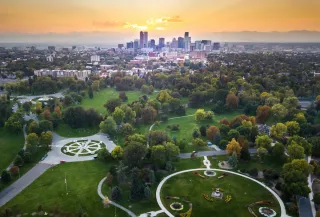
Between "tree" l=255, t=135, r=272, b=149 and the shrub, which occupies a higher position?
"tree" l=255, t=135, r=272, b=149

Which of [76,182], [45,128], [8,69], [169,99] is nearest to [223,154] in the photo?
[76,182]

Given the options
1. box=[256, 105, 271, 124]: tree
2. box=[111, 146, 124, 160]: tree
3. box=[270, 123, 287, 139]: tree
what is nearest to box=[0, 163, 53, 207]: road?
box=[111, 146, 124, 160]: tree

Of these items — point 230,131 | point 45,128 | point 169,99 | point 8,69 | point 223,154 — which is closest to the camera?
point 223,154

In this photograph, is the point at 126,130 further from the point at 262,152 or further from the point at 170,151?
the point at 262,152

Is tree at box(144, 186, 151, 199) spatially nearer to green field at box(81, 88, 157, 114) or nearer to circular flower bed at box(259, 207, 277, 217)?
circular flower bed at box(259, 207, 277, 217)

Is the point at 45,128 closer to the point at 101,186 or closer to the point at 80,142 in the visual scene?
the point at 80,142

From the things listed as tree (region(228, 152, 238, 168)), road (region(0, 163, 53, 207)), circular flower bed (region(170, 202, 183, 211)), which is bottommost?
circular flower bed (region(170, 202, 183, 211))

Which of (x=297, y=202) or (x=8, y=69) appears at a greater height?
(x=8, y=69)
